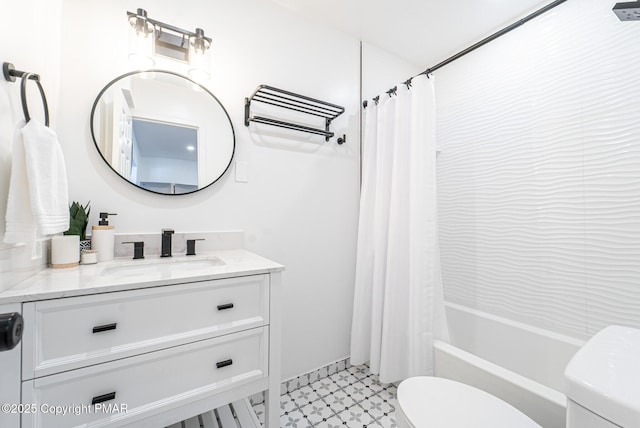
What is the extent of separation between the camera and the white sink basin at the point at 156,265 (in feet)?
3.34

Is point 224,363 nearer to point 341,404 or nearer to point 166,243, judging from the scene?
point 166,243

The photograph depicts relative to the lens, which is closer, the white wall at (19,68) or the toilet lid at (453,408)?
the white wall at (19,68)

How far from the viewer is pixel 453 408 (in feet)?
3.00

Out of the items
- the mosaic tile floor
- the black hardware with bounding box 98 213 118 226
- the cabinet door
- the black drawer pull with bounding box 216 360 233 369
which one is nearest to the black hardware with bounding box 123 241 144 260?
the black hardware with bounding box 98 213 118 226

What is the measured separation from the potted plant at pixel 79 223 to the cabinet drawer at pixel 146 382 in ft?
1.92

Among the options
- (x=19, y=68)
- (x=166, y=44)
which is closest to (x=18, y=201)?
(x=19, y=68)

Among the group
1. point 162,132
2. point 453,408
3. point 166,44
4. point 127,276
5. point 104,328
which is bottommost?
point 453,408

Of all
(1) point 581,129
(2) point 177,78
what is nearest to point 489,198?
(1) point 581,129

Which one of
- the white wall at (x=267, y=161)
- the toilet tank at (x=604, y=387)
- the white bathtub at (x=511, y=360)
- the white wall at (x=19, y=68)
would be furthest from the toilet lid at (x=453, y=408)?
the white wall at (x=19, y=68)

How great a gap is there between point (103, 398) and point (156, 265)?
19.7 inches

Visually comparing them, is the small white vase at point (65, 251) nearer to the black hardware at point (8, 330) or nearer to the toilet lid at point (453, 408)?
the black hardware at point (8, 330)

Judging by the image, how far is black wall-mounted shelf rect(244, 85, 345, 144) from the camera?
4.81 ft

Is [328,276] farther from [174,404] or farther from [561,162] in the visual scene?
[561,162]

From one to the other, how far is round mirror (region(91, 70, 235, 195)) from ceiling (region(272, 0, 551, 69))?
89 cm
